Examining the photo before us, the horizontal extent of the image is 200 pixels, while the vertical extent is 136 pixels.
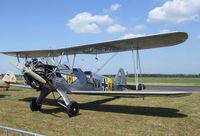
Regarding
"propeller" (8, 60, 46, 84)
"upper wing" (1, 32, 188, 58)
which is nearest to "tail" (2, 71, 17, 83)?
"upper wing" (1, 32, 188, 58)

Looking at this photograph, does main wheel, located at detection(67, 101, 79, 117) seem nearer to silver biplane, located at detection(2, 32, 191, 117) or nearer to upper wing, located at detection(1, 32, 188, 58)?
silver biplane, located at detection(2, 32, 191, 117)

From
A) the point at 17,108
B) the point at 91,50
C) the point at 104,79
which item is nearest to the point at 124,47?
the point at 91,50

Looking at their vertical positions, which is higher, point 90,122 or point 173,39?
point 173,39

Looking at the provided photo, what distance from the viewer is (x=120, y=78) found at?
18625mm

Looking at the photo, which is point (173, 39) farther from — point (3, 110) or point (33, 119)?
point (3, 110)

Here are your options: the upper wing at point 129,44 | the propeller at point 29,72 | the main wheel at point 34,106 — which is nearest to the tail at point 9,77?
the upper wing at point 129,44

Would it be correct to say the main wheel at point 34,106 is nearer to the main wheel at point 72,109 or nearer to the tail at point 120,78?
the main wheel at point 72,109

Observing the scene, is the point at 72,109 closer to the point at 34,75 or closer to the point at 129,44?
the point at 34,75

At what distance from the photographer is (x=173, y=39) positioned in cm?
1190

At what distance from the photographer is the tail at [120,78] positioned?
18.2 meters

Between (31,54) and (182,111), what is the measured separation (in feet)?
31.6

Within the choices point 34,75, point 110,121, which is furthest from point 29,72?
point 110,121

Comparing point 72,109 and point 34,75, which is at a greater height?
point 34,75

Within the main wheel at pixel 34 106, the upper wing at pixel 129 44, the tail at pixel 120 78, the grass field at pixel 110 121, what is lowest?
the grass field at pixel 110 121
